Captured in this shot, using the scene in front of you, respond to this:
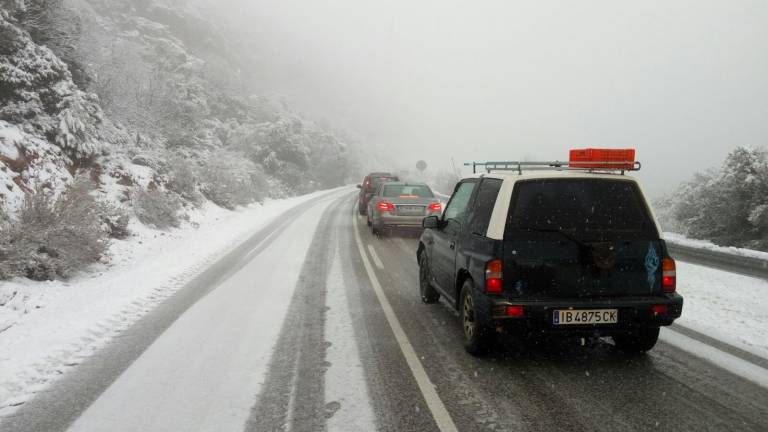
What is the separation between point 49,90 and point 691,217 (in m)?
17.3

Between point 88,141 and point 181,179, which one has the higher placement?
point 88,141

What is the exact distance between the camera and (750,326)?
5.55m

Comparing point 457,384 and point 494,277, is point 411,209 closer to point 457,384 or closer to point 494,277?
point 494,277

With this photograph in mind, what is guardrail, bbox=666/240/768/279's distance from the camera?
7848mm

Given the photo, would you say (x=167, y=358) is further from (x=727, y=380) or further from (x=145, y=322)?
(x=727, y=380)

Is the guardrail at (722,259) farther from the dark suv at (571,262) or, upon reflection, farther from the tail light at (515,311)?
the tail light at (515,311)

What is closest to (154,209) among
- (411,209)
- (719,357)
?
(411,209)

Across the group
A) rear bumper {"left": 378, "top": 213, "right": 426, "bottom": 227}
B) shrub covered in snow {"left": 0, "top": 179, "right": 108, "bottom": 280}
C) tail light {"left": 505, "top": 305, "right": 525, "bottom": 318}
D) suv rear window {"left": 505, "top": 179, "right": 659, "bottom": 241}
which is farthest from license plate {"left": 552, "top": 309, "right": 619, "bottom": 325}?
rear bumper {"left": 378, "top": 213, "right": 426, "bottom": 227}

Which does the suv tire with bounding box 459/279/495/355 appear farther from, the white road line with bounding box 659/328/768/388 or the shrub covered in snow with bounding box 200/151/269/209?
the shrub covered in snow with bounding box 200/151/269/209

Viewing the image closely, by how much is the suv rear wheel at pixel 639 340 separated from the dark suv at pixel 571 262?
0.37 metres

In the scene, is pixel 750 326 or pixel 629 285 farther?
pixel 750 326

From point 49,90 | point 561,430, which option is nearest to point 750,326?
point 561,430

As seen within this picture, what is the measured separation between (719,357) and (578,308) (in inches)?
68.3

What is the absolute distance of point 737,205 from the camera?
38.5 ft
